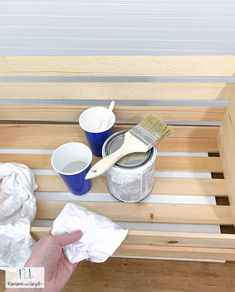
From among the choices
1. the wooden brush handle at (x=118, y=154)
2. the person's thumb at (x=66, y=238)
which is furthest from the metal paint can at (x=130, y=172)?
the person's thumb at (x=66, y=238)

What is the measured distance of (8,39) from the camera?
70 centimetres

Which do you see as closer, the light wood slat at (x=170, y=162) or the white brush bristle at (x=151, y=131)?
the white brush bristle at (x=151, y=131)

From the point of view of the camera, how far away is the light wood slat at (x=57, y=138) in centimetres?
73

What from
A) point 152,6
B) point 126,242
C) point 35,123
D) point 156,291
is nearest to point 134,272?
point 156,291

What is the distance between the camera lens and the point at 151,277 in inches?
28.1

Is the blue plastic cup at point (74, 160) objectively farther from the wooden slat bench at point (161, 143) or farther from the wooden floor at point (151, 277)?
the wooden floor at point (151, 277)

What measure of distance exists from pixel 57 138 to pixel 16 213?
0.23 m

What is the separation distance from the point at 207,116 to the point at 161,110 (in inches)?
→ 4.3

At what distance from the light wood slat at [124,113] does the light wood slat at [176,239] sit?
30 centimetres

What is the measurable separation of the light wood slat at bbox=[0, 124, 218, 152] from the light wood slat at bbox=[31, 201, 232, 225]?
0.16 meters

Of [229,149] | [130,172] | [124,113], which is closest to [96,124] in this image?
[124,113]

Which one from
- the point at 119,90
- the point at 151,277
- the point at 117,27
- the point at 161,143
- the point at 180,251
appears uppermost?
the point at 117,27

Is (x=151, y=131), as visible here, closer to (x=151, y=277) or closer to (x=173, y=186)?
(x=173, y=186)

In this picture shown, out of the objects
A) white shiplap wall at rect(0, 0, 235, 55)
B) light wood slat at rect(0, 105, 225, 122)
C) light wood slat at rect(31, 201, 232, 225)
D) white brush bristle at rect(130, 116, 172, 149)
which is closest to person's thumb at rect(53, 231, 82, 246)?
light wood slat at rect(31, 201, 232, 225)
